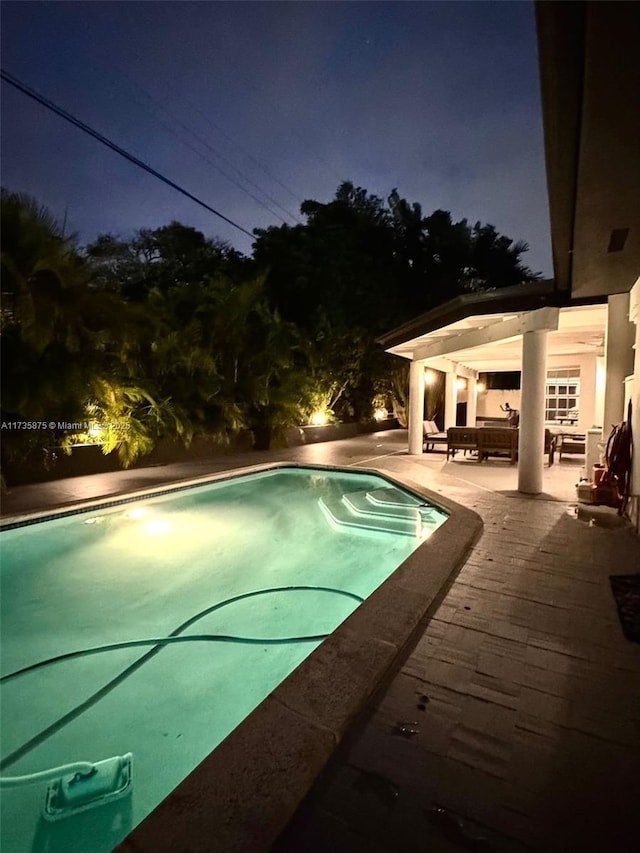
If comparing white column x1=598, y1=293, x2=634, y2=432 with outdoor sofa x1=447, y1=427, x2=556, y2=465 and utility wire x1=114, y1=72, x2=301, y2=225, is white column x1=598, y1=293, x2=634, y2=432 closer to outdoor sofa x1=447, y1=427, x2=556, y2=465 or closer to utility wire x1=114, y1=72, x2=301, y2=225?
outdoor sofa x1=447, y1=427, x2=556, y2=465

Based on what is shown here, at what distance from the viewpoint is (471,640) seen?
3039 millimetres

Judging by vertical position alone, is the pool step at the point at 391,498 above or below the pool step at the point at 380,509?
above

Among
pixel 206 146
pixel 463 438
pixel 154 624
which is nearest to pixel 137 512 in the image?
pixel 154 624

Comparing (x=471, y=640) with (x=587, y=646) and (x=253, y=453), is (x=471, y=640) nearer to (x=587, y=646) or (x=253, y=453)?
(x=587, y=646)

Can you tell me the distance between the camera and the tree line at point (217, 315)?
320 inches

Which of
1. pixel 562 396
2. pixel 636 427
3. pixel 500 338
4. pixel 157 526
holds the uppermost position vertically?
pixel 500 338

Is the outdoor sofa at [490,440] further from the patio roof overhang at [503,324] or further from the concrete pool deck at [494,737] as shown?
the concrete pool deck at [494,737]

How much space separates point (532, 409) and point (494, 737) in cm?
638

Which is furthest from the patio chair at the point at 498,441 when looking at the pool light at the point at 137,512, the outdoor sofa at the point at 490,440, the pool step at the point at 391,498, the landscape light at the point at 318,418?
the landscape light at the point at 318,418

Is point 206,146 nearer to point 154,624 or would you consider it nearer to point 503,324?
point 503,324

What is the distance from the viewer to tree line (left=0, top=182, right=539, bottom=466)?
26.7 feet

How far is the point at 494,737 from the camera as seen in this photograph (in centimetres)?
217

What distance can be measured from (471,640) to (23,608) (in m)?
4.81

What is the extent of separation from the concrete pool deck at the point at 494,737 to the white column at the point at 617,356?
3951 millimetres
